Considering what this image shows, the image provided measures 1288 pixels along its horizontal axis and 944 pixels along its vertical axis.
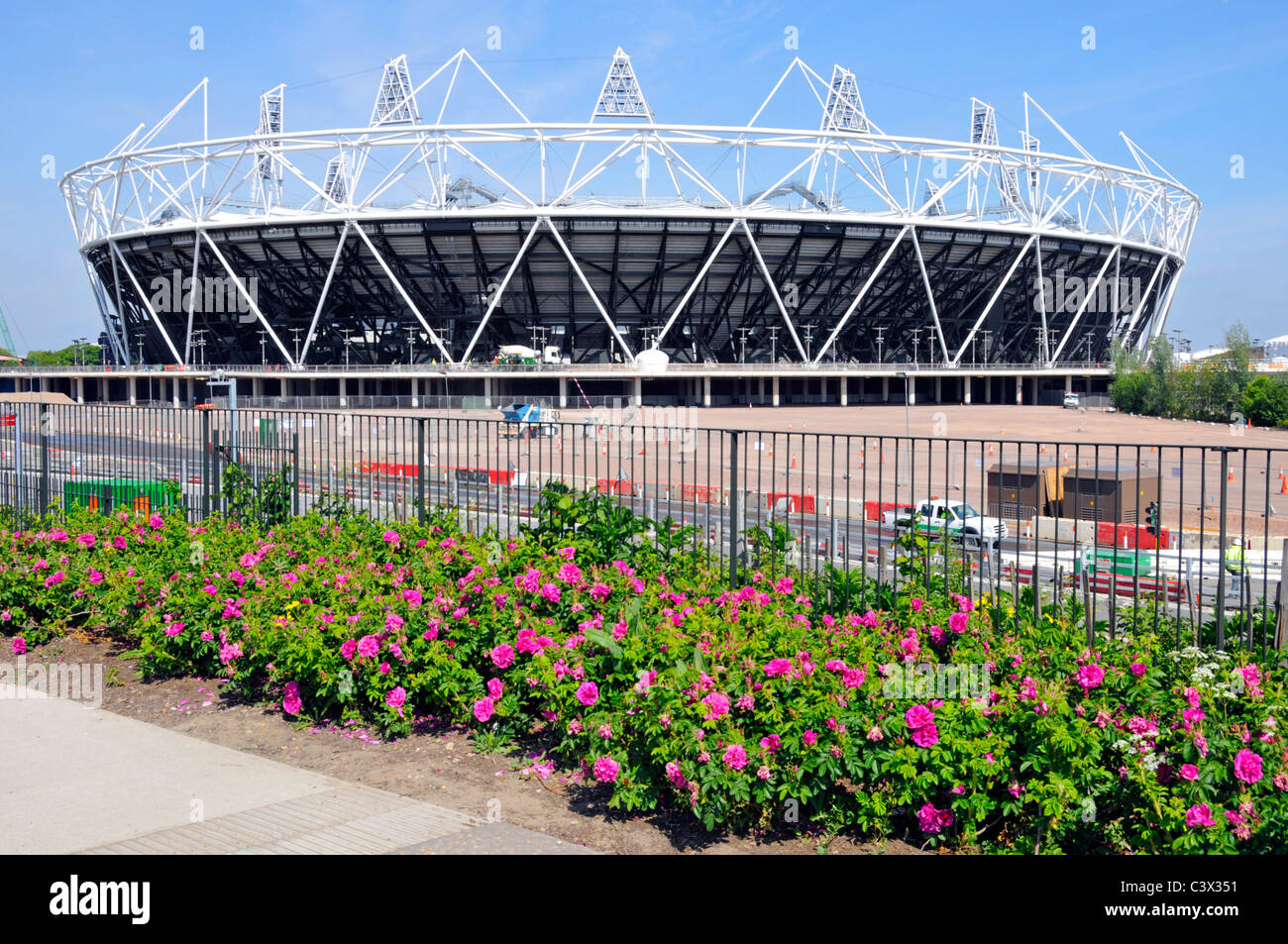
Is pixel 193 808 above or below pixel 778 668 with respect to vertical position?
below

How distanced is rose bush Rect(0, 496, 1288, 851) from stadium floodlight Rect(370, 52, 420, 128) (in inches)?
2635

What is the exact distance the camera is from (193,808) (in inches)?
184

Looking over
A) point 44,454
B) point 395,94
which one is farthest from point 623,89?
point 44,454

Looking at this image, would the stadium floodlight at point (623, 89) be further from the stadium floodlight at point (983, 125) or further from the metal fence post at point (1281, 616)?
the metal fence post at point (1281, 616)

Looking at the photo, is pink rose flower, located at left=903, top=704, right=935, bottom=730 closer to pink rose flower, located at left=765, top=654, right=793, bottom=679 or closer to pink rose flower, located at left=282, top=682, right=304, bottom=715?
pink rose flower, located at left=765, top=654, right=793, bottom=679

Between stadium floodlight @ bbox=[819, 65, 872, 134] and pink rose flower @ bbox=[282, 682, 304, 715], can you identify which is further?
stadium floodlight @ bbox=[819, 65, 872, 134]

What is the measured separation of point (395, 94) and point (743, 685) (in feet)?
248

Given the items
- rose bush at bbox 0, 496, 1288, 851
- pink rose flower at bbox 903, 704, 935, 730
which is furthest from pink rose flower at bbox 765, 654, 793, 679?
pink rose flower at bbox 903, 704, 935, 730

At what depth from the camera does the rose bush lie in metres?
4.26

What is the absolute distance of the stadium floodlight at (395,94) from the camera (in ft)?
228

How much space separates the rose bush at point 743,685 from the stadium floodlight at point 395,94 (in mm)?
66933

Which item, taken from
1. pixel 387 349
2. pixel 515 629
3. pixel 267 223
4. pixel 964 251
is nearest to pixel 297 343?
pixel 387 349

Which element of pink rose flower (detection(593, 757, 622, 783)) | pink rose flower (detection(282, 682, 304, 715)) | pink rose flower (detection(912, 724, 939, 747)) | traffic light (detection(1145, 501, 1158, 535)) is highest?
traffic light (detection(1145, 501, 1158, 535))

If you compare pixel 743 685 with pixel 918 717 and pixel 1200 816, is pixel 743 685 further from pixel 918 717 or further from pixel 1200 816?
pixel 1200 816
